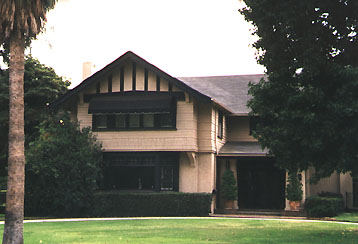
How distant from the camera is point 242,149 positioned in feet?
99.3

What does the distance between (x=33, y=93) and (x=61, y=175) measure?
8.94 meters

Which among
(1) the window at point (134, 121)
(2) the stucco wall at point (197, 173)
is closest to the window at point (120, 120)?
(1) the window at point (134, 121)

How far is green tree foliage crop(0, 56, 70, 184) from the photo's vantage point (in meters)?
33.6

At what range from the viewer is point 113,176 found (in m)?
29.2

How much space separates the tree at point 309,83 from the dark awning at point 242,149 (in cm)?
1089

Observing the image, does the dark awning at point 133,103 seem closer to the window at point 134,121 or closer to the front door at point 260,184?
the window at point 134,121

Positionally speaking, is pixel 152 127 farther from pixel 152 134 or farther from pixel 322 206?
pixel 322 206

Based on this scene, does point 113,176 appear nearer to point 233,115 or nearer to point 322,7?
point 233,115

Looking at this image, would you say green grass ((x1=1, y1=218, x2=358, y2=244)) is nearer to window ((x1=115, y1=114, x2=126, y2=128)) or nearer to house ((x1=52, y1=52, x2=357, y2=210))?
house ((x1=52, y1=52, x2=357, y2=210))

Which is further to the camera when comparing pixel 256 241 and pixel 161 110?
pixel 161 110

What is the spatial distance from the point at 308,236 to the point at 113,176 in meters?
14.5

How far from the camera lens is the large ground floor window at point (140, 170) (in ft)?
93.6

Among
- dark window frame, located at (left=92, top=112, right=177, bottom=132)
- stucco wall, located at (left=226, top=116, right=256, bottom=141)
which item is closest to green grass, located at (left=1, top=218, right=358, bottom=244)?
dark window frame, located at (left=92, top=112, right=177, bottom=132)

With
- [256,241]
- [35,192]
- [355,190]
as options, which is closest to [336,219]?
[355,190]
